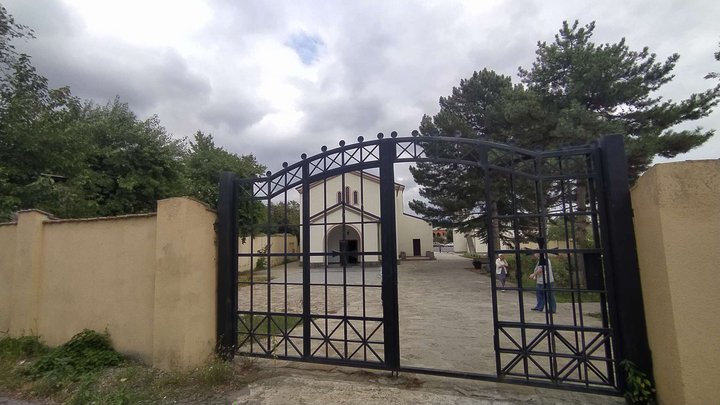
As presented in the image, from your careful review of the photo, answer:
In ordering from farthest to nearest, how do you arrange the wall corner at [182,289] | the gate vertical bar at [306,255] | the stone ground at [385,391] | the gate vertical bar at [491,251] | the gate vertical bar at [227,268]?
the gate vertical bar at [227,268]
the gate vertical bar at [306,255]
the wall corner at [182,289]
the gate vertical bar at [491,251]
the stone ground at [385,391]

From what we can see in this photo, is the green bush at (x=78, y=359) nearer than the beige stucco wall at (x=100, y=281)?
Yes

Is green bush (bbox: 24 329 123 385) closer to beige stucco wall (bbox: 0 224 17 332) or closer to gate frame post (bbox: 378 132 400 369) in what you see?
beige stucco wall (bbox: 0 224 17 332)

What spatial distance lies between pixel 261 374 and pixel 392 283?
7.65 ft

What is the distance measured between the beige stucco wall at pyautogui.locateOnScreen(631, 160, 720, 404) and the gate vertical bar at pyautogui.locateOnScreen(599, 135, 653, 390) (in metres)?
0.28

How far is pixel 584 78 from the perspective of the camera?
11523mm

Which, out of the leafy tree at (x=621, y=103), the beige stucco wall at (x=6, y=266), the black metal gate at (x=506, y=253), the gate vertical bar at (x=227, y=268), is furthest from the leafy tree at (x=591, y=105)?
the beige stucco wall at (x=6, y=266)

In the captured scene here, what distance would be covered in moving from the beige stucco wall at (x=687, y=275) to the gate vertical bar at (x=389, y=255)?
2799 millimetres

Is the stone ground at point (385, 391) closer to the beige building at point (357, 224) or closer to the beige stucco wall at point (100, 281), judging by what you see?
the beige stucco wall at point (100, 281)

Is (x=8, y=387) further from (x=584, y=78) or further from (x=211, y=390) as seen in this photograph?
(x=584, y=78)

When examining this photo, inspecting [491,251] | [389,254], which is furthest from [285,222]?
[491,251]

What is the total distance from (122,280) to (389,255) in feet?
14.7

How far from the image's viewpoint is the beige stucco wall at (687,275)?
3.12 meters

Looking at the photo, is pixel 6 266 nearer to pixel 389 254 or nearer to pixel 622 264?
pixel 389 254

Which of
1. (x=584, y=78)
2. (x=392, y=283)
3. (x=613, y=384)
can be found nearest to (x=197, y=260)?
(x=392, y=283)
